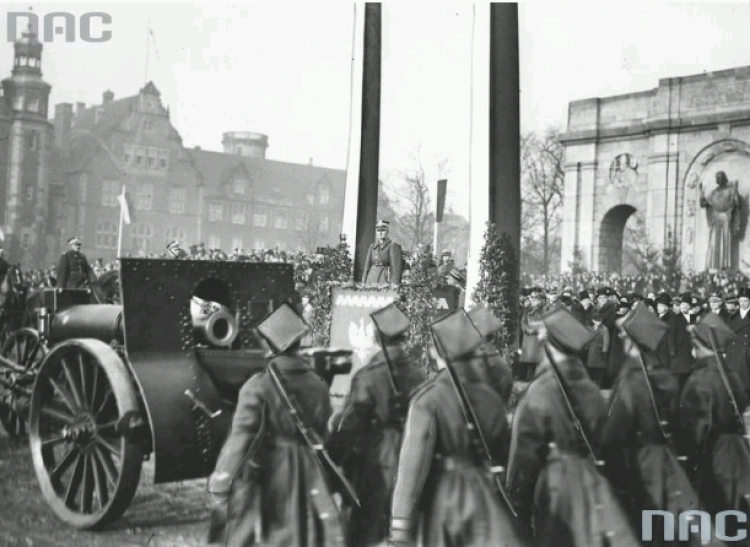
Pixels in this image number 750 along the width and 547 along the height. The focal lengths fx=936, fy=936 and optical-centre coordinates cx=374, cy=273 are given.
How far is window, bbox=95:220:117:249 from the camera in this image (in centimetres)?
5834

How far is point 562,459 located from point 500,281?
6.32 metres

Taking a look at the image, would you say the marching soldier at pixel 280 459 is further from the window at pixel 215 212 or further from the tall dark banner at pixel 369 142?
the window at pixel 215 212

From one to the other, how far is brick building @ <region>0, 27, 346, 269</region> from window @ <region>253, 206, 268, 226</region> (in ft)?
0.31

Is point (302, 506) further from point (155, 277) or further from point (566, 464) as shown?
point (155, 277)

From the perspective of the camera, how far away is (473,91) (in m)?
10.4

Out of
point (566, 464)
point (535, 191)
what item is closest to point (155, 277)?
point (566, 464)

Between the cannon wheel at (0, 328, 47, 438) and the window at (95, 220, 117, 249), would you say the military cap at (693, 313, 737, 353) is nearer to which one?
the cannon wheel at (0, 328, 47, 438)

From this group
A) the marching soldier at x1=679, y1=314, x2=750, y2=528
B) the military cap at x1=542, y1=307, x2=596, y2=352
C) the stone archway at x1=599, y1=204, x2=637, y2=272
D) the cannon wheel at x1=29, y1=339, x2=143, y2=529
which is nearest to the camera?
the military cap at x1=542, y1=307, x2=596, y2=352

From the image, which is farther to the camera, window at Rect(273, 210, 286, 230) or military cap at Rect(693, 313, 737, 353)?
window at Rect(273, 210, 286, 230)

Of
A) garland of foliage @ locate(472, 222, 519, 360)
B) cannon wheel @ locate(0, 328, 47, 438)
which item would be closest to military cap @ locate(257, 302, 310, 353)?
cannon wheel @ locate(0, 328, 47, 438)

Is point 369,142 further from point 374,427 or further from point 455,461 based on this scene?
point 455,461

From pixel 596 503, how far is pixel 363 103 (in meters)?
9.94

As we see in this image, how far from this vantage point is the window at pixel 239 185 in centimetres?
6214

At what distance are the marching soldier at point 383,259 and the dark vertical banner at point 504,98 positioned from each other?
2.59 meters
